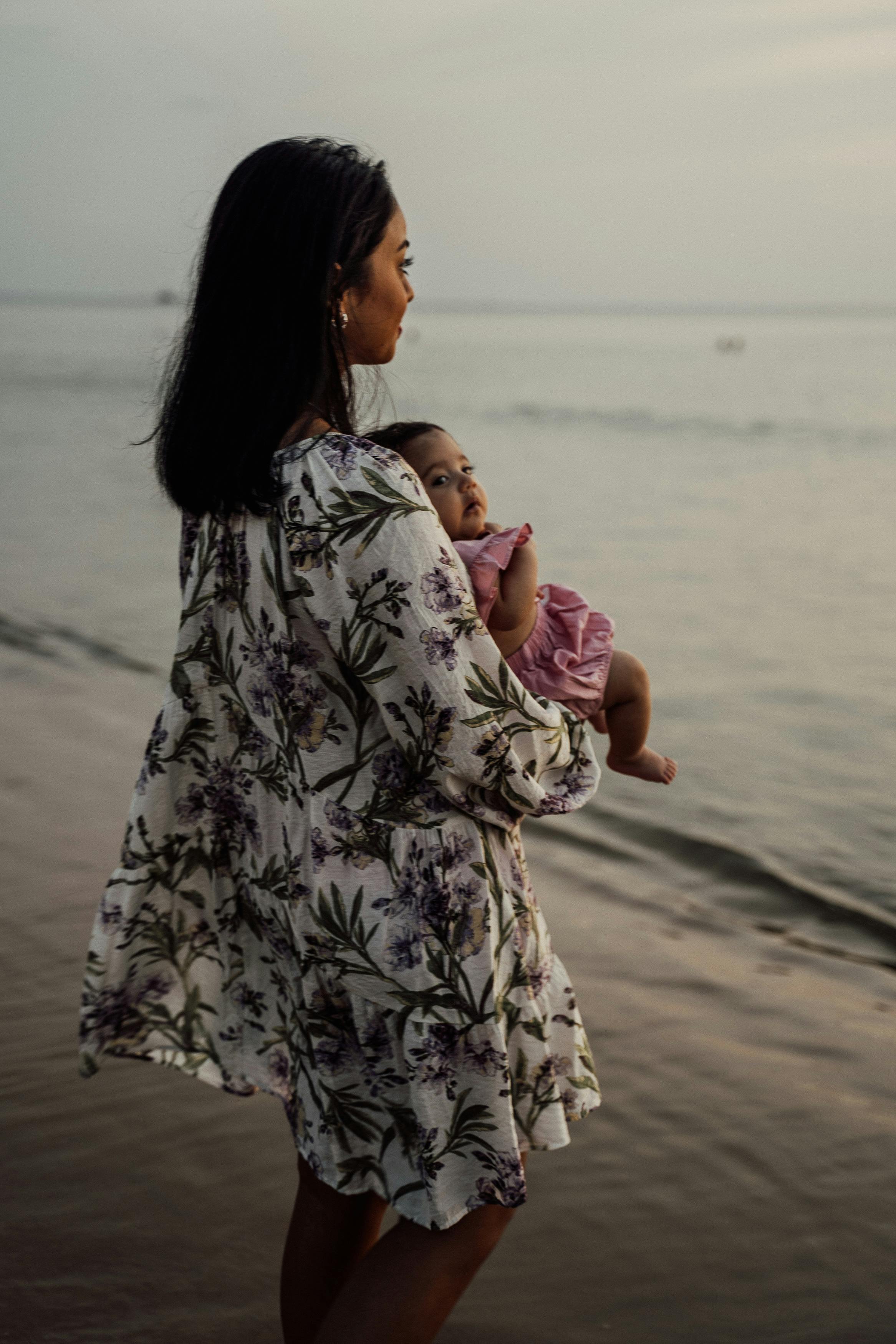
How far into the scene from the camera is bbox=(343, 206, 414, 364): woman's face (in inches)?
62.3

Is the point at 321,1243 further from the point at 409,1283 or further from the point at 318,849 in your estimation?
the point at 318,849

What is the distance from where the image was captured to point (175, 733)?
177cm

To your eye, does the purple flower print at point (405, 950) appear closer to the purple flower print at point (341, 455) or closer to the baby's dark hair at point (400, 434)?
the purple flower print at point (341, 455)

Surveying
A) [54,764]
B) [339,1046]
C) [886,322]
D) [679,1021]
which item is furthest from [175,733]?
[886,322]

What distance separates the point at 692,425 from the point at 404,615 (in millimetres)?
23098

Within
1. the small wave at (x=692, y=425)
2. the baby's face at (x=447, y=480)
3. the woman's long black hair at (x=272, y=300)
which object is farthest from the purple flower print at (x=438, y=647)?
the small wave at (x=692, y=425)

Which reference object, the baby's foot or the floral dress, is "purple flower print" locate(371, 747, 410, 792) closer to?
the floral dress

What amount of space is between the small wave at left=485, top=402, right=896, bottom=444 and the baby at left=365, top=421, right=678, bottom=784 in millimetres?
19338

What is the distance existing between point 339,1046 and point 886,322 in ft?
316

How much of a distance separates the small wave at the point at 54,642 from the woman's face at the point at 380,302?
579 centimetres

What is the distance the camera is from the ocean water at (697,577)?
4992mm

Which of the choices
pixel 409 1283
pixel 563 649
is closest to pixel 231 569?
pixel 563 649

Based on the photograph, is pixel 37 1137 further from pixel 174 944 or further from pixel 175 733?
pixel 175 733

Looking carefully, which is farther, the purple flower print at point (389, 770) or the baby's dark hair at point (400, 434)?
the baby's dark hair at point (400, 434)
